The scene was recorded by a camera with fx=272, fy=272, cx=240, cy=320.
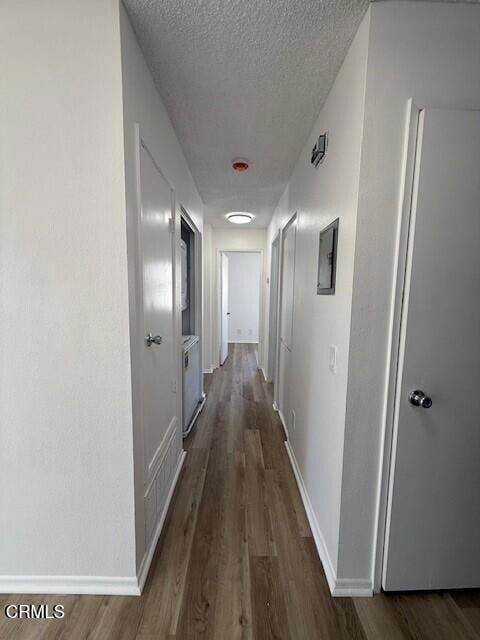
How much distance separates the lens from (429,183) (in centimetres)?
100

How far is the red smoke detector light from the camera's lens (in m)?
2.21

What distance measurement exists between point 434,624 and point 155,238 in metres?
2.08

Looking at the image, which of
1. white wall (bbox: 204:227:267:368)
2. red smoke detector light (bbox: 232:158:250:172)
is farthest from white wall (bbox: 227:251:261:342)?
red smoke detector light (bbox: 232:158:250:172)

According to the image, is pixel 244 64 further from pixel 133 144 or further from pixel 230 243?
pixel 230 243

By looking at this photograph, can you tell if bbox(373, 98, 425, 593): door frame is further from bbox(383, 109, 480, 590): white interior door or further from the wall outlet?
the wall outlet

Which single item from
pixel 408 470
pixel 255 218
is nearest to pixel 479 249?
pixel 408 470

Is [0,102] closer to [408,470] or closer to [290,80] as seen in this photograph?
[290,80]

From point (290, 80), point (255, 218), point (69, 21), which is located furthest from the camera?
point (255, 218)

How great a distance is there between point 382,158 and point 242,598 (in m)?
1.89

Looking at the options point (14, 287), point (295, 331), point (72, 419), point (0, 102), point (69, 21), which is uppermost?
point (69, 21)

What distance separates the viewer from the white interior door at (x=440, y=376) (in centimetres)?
100

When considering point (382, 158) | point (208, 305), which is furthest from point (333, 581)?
point (208, 305)

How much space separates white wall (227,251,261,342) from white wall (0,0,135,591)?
221 inches

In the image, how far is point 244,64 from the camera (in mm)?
1252
